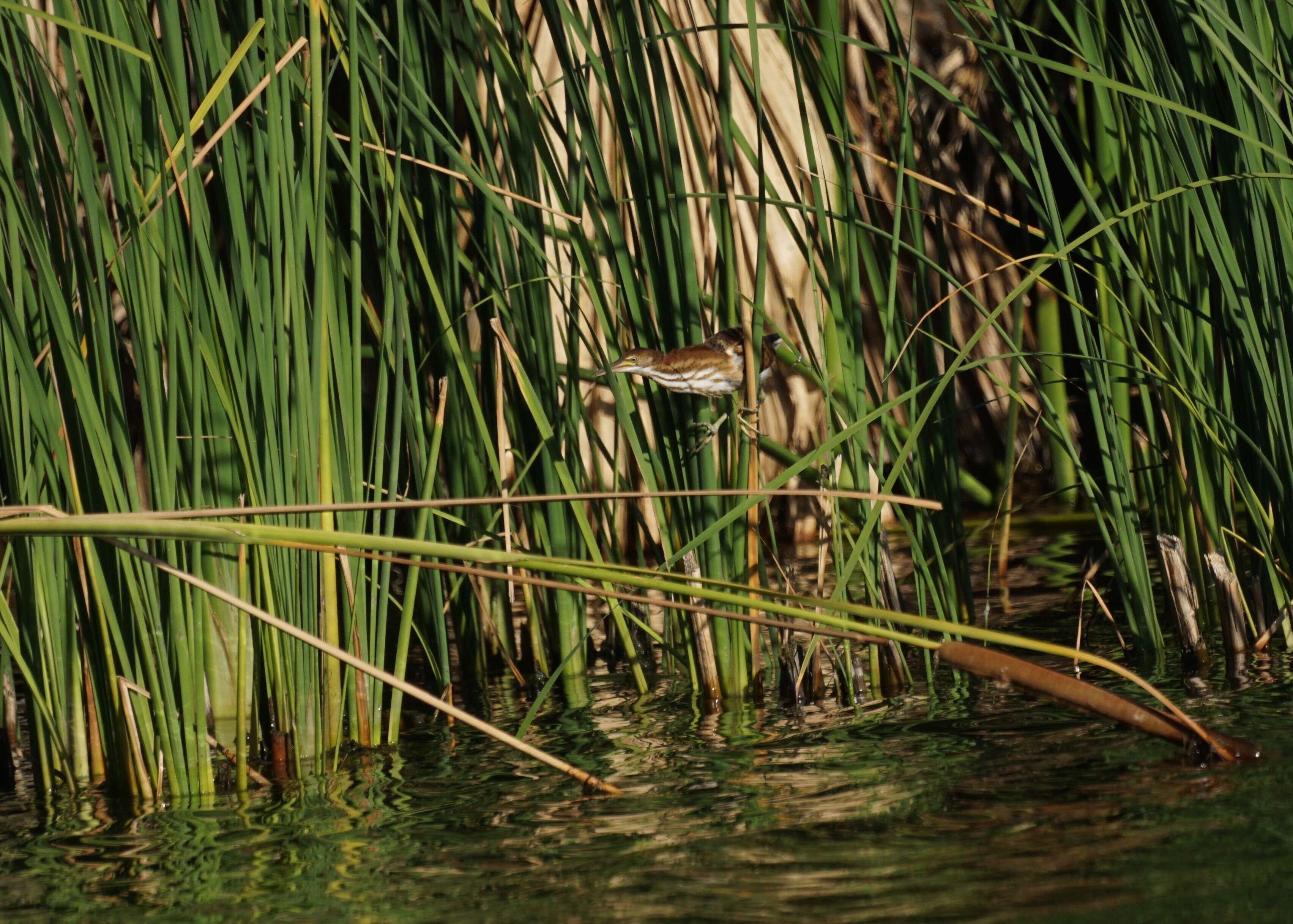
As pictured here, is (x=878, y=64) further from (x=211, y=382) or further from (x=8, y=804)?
(x=8, y=804)

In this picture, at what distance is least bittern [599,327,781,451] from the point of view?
2406mm

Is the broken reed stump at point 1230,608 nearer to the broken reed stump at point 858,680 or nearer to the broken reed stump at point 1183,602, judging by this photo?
the broken reed stump at point 1183,602

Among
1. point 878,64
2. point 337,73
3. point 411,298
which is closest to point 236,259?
point 411,298

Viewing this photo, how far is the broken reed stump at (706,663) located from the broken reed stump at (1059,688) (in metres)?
0.86

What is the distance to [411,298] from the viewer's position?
2705mm

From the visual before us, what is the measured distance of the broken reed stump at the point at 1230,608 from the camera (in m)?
2.53

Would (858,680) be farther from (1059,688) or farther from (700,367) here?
(1059,688)

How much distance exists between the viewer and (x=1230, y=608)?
253cm

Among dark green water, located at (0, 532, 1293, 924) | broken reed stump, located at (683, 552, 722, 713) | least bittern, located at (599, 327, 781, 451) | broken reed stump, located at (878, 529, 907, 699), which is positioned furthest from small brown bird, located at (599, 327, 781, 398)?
dark green water, located at (0, 532, 1293, 924)

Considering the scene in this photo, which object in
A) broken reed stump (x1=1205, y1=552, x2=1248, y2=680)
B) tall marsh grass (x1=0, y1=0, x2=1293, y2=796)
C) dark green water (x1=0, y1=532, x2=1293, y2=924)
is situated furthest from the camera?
broken reed stump (x1=1205, y1=552, x2=1248, y2=680)

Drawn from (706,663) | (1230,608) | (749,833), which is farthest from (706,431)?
(1230,608)

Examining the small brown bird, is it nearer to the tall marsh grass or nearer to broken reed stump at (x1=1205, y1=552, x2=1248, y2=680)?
the tall marsh grass

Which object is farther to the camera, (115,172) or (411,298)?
(411,298)

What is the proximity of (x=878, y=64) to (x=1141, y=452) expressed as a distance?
80.5 inches
